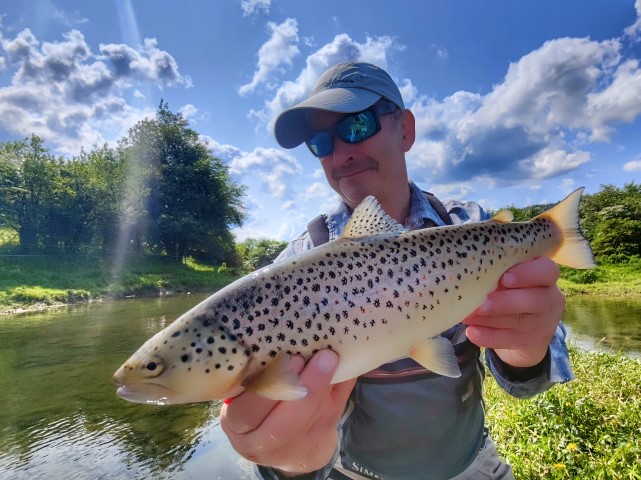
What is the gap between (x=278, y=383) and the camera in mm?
1547

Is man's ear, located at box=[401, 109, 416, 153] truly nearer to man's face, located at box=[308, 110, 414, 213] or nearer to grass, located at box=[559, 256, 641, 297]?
man's face, located at box=[308, 110, 414, 213]

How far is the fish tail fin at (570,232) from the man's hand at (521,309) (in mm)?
344

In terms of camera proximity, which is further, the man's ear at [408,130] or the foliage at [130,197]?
the foliage at [130,197]

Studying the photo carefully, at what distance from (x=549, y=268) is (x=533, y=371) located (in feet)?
2.48

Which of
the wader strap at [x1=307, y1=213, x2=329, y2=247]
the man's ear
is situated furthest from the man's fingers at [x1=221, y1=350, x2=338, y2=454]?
the man's ear

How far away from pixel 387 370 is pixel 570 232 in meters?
1.31

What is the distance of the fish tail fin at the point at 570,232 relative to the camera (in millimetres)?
2129

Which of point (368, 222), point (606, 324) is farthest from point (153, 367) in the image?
point (606, 324)

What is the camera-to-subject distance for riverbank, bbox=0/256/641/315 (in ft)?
70.3

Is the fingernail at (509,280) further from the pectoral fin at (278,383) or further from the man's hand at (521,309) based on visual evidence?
the pectoral fin at (278,383)

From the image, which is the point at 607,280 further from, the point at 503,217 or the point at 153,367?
the point at 153,367

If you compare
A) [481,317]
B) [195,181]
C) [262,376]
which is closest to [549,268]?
[481,317]

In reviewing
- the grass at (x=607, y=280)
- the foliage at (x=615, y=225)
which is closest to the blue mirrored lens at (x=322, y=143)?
the grass at (x=607, y=280)

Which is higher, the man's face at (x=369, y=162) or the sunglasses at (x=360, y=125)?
the sunglasses at (x=360, y=125)
